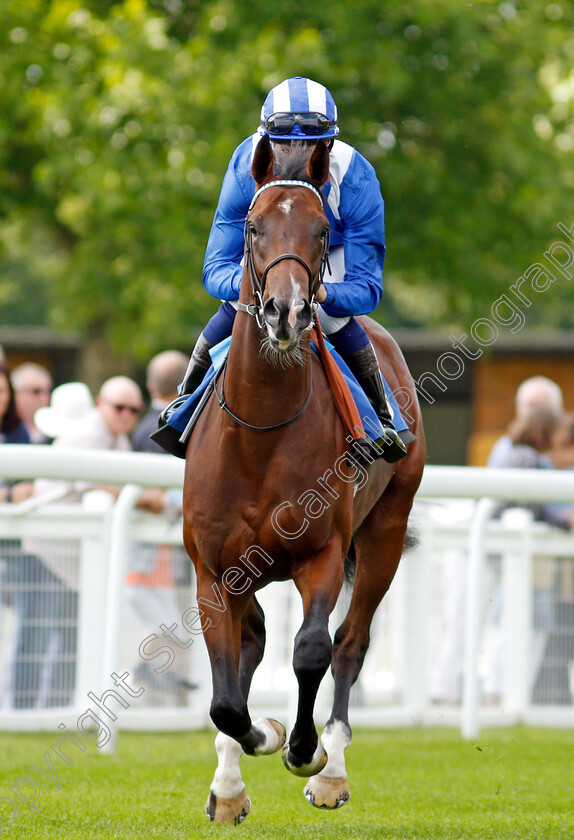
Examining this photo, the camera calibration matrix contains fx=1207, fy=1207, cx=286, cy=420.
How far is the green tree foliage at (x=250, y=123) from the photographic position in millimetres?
13977

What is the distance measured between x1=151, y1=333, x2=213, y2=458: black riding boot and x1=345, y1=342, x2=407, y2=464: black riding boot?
618 millimetres

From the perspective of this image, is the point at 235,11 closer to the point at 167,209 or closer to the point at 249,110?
the point at 249,110

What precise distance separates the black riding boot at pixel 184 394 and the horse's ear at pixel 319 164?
1.06 metres

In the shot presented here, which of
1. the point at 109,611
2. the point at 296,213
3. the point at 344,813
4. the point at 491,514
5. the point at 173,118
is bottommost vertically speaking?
the point at 344,813

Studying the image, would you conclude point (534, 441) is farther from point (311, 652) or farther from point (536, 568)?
point (311, 652)

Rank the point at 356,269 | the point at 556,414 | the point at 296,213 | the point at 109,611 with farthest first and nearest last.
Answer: the point at 556,414 < the point at 109,611 < the point at 356,269 < the point at 296,213

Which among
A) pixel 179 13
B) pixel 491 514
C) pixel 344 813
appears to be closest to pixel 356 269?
pixel 344 813

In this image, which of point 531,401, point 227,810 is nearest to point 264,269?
point 227,810

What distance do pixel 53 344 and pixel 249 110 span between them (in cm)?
899

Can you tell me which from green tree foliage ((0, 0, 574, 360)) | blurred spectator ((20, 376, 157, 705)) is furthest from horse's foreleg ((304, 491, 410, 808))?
green tree foliage ((0, 0, 574, 360))

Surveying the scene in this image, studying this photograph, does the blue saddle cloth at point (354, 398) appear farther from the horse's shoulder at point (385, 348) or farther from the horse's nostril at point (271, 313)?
the horse's nostril at point (271, 313)

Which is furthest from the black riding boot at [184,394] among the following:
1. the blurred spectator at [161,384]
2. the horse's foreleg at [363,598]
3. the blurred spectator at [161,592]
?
the blurred spectator at [161,384]

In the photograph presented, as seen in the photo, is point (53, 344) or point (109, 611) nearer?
point (109, 611)

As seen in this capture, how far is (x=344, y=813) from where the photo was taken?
17.4 ft
